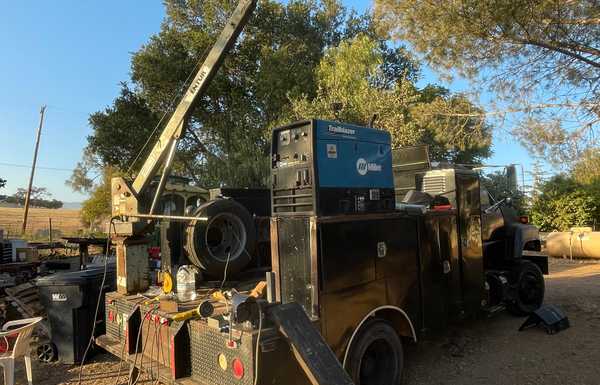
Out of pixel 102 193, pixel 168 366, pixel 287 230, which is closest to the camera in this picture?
pixel 168 366

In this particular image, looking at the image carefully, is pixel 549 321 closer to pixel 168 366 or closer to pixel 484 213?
pixel 484 213

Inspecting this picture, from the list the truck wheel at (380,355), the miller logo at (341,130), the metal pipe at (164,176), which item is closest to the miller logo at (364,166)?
the miller logo at (341,130)

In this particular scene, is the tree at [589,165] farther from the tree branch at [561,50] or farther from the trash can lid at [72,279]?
the trash can lid at [72,279]

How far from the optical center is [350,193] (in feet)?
14.5

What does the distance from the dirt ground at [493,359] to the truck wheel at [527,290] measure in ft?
0.67

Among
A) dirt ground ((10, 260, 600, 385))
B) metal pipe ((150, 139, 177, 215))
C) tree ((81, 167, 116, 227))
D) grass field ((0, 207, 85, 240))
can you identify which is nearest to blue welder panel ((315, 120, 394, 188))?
metal pipe ((150, 139, 177, 215))

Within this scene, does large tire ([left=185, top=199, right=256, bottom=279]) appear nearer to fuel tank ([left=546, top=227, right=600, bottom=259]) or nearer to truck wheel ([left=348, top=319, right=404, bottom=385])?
truck wheel ([left=348, top=319, right=404, bottom=385])

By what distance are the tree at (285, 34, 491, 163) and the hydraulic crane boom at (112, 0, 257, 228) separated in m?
6.65

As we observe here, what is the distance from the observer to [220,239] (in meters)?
5.38

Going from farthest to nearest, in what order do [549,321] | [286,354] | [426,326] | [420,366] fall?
1. [549,321]
2. [420,366]
3. [426,326]
4. [286,354]

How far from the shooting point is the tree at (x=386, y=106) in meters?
10.7

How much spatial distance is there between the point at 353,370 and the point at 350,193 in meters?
1.62

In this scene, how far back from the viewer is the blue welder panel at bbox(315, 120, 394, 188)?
4266 mm

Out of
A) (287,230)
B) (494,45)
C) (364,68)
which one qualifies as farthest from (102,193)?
(287,230)
